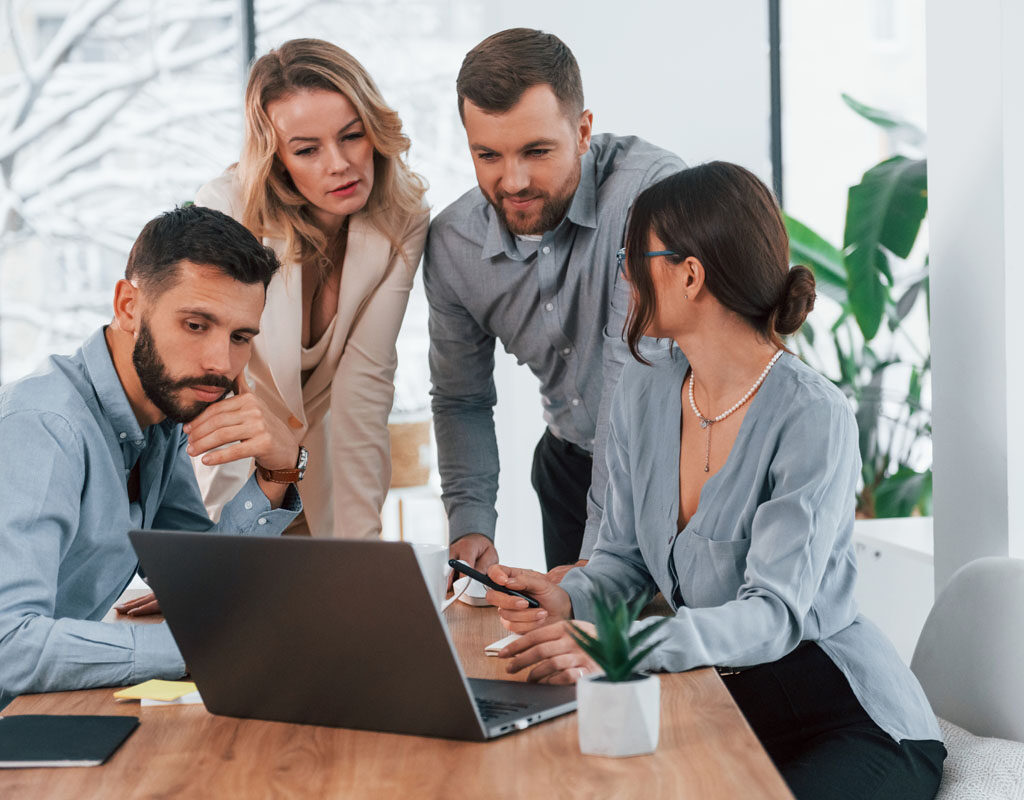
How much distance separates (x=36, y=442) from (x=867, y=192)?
3.29 metres

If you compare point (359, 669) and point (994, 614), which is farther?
point (994, 614)

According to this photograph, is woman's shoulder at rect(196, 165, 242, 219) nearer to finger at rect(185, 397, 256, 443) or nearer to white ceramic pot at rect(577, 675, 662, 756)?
finger at rect(185, 397, 256, 443)

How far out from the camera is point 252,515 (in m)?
2.05

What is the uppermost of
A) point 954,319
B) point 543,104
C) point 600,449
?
point 543,104

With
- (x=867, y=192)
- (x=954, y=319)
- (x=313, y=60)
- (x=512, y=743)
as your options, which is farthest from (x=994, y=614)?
(x=867, y=192)

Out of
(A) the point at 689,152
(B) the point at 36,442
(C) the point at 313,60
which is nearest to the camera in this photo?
(B) the point at 36,442

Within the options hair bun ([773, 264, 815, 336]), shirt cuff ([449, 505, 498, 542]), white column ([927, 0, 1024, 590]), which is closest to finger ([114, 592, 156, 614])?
shirt cuff ([449, 505, 498, 542])

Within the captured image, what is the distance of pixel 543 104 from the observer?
226 centimetres

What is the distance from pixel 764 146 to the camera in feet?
17.9

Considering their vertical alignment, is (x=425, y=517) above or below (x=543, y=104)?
below

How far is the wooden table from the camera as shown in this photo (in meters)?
1.08

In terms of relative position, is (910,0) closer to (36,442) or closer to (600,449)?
(600,449)

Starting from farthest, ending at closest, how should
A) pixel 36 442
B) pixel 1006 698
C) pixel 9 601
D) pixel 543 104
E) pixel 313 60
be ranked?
1. pixel 313 60
2. pixel 543 104
3. pixel 1006 698
4. pixel 36 442
5. pixel 9 601

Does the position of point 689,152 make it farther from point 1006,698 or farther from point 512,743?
point 512,743
